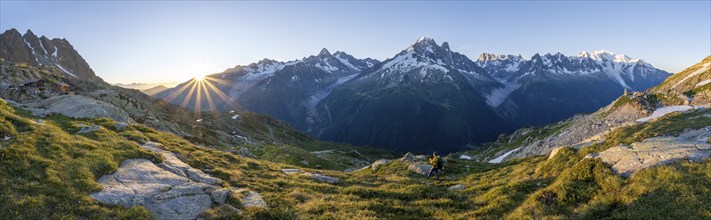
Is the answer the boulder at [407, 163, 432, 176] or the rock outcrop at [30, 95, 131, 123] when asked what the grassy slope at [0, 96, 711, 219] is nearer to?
the boulder at [407, 163, 432, 176]

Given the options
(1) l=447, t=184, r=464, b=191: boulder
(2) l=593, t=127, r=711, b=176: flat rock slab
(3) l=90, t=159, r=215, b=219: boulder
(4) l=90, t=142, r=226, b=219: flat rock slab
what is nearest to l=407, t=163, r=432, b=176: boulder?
(1) l=447, t=184, r=464, b=191: boulder

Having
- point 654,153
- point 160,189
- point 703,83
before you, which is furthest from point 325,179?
point 703,83

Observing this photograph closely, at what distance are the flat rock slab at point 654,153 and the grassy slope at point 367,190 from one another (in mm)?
843

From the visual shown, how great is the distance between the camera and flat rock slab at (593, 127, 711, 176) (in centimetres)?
2111

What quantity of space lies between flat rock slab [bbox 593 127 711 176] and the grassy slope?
84 cm

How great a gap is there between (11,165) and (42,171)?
169cm

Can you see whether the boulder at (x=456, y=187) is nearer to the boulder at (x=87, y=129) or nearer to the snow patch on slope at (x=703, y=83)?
the boulder at (x=87, y=129)

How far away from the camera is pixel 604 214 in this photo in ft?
59.3

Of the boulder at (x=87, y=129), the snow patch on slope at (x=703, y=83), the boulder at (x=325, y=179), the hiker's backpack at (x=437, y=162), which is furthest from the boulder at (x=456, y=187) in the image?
the snow patch on slope at (x=703, y=83)

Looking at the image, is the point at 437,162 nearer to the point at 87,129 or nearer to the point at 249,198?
the point at 249,198

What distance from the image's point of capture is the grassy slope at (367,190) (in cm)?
1750

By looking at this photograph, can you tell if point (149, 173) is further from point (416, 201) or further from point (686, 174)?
point (686, 174)

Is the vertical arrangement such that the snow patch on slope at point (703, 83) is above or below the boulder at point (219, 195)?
above

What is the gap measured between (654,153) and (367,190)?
18730mm
